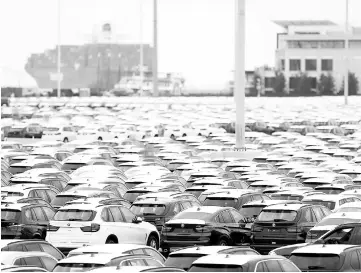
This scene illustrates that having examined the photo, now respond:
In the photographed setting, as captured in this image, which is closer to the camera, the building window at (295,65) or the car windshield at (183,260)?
the car windshield at (183,260)

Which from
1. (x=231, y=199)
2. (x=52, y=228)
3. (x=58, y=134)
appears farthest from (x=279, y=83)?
(x=52, y=228)

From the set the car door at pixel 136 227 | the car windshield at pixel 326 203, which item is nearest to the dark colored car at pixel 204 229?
the car door at pixel 136 227

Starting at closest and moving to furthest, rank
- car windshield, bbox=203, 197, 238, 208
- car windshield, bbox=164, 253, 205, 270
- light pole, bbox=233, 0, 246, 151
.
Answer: car windshield, bbox=164, 253, 205, 270
car windshield, bbox=203, 197, 238, 208
light pole, bbox=233, 0, 246, 151

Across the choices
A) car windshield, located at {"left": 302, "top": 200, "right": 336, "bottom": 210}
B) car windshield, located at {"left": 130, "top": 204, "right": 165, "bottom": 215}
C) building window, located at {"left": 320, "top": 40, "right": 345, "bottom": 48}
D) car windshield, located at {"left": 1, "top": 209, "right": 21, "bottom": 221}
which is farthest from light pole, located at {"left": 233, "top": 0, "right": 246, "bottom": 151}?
building window, located at {"left": 320, "top": 40, "right": 345, "bottom": 48}

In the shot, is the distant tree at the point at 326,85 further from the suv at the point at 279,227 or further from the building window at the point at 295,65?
the suv at the point at 279,227

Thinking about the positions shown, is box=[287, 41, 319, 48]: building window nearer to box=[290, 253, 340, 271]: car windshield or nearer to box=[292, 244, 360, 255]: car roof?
box=[292, 244, 360, 255]: car roof

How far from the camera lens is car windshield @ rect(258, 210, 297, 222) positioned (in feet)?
67.9

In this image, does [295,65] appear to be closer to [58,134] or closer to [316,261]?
[58,134]

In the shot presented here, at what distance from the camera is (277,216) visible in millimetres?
20781

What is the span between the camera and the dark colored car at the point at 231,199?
24.2 m

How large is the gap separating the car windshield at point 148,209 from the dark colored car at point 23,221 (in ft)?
6.47

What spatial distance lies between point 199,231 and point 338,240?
137 inches

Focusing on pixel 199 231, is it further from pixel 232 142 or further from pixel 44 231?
pixel 232 142

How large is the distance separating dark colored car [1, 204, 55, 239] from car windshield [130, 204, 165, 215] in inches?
77.7
